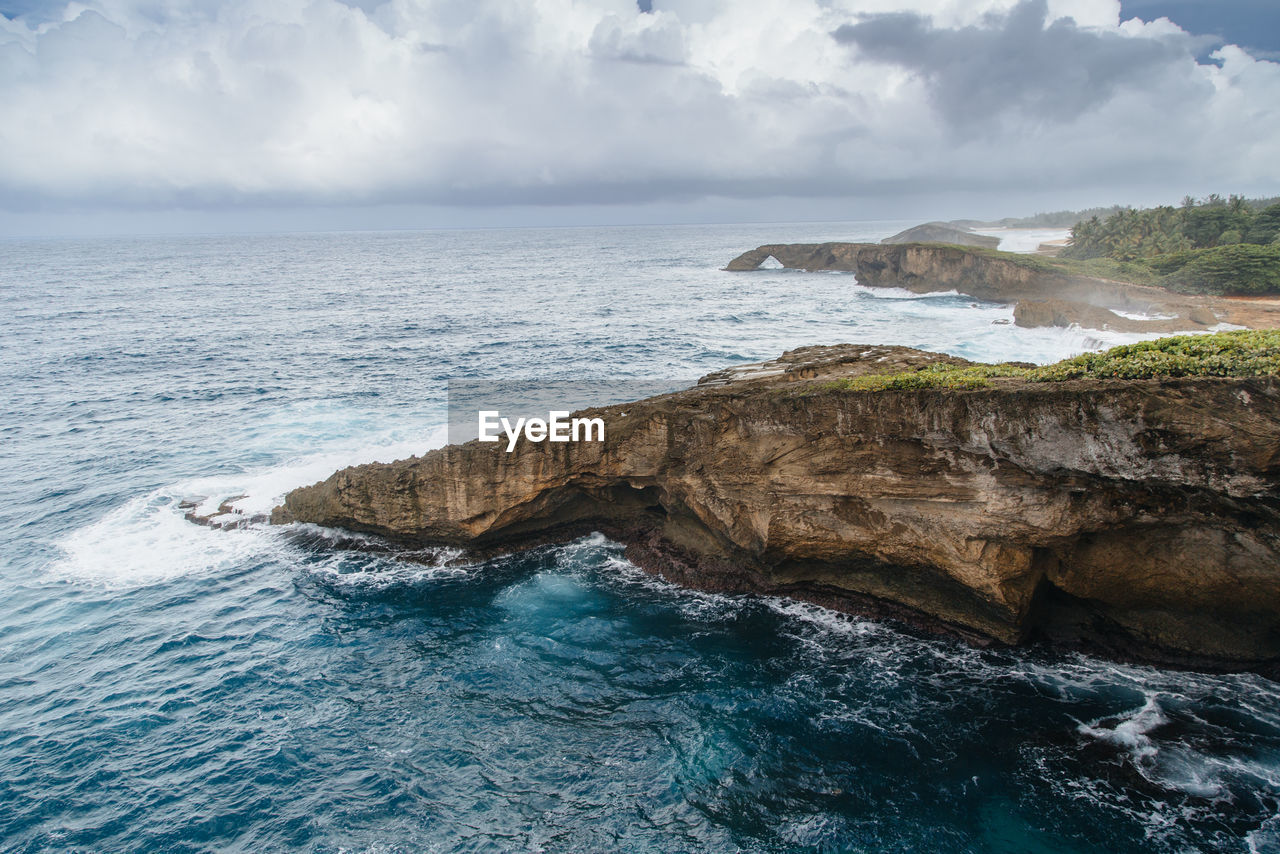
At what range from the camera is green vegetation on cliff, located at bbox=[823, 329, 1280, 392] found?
58.1ft

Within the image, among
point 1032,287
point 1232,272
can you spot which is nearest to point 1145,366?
point 1232,272

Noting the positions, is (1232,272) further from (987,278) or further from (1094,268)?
(987,278)

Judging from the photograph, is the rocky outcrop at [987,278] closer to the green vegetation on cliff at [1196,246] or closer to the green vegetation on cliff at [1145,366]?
the green vegetation on cliff at [1196,246]

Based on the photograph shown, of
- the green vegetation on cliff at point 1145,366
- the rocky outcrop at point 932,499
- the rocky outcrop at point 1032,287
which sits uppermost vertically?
the rocky outcrop at point 1032,287

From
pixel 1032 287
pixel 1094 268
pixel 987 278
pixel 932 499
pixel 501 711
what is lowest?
pixel 501 711

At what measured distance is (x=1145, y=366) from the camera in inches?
727

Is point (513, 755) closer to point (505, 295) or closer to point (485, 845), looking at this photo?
point (485, 845)

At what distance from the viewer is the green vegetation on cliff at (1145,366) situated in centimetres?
1772

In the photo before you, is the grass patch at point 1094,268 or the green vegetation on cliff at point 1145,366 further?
the grass patch at point 1094,268

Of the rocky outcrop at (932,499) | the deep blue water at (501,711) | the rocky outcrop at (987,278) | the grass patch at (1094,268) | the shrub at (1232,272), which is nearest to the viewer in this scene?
the deep blue water at (501,711)

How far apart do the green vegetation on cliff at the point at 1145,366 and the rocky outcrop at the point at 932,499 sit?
612mm

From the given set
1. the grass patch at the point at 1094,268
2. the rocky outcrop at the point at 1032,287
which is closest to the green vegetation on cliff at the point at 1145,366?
the rocky outcrop at the point at 1032,287

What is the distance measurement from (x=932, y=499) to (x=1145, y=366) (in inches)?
263

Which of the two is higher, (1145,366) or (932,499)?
(1145,366)
